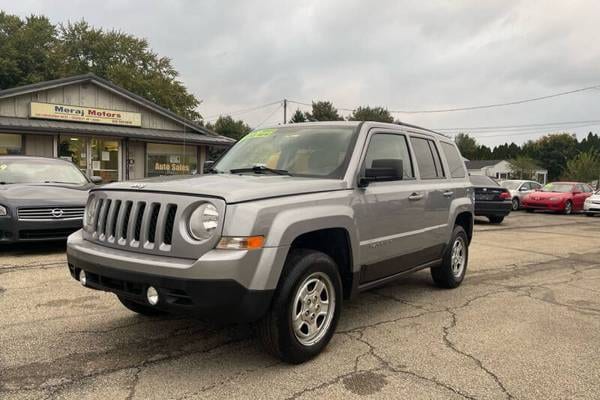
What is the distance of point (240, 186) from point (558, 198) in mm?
21413

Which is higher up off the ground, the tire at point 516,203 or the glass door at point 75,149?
the glass door at point 75,149

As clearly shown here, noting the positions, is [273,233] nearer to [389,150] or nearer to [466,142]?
[389,150]

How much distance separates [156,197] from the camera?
11.2ft

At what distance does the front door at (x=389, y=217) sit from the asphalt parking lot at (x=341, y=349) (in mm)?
579

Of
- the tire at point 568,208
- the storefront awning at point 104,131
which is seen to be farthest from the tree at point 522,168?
the storefront awning at point 104,131

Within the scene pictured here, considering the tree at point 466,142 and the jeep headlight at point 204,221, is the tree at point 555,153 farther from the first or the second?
the jeep headlight at point 204,221

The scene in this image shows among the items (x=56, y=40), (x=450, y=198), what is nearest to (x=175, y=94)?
(x=56, y=40)

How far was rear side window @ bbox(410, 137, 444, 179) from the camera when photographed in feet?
17.7

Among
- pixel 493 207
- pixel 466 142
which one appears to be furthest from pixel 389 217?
pixel 466 142

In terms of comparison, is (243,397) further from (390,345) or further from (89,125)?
(89,125)

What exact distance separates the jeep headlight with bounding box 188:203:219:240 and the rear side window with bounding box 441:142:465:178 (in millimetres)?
3688

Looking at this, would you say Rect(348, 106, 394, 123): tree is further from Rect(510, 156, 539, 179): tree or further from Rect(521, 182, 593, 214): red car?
Rect(521, 182, 593, 214): red car

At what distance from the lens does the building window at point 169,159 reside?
19938 mm

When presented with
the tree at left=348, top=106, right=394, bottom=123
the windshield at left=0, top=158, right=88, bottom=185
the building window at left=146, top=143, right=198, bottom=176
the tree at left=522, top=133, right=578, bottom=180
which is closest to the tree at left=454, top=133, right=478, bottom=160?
the tree at left=522, top=133, right=578, bottom=180
